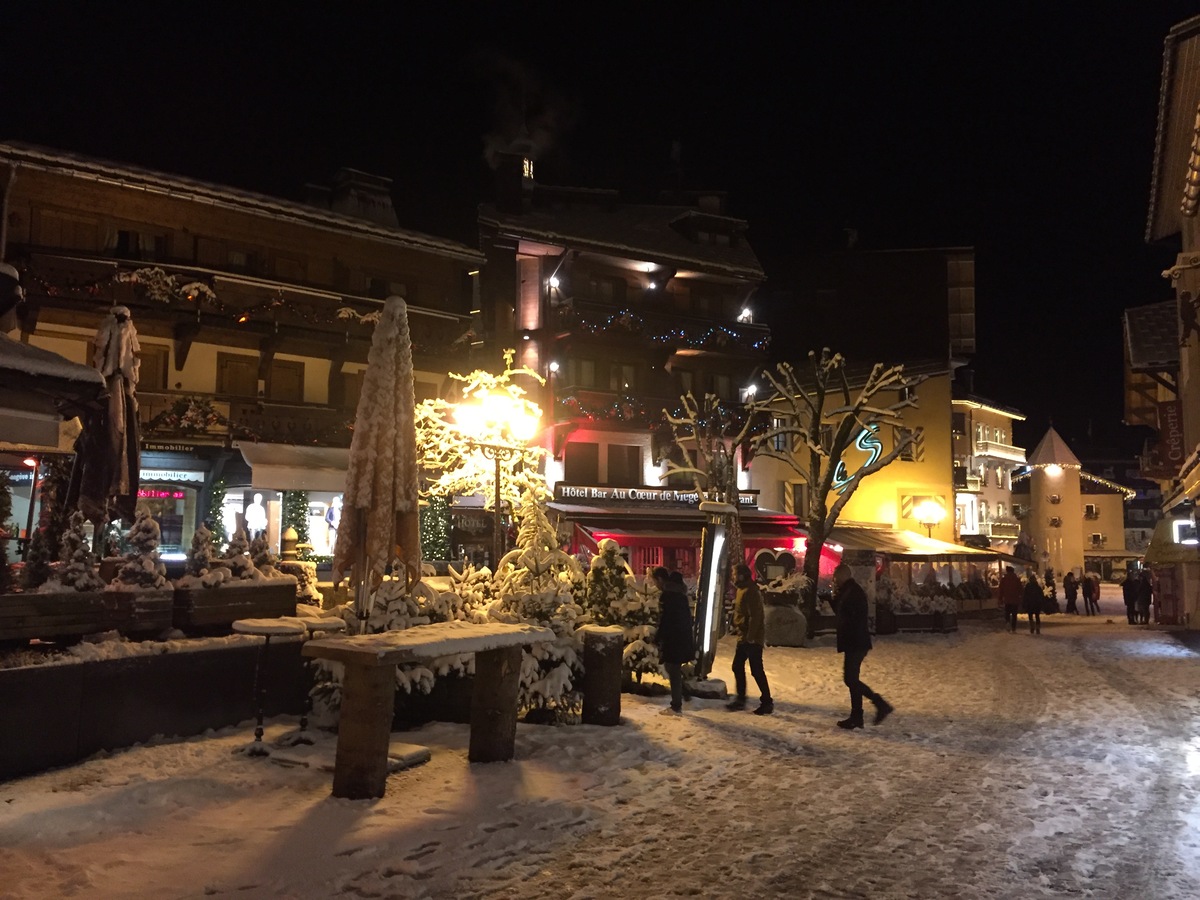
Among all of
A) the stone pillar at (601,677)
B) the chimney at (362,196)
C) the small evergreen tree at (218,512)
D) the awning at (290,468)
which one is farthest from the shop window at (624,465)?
the stone pillar at (601,677)

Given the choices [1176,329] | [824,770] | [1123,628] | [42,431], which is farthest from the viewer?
[1176,329]

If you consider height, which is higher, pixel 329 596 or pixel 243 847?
pixel 329 596

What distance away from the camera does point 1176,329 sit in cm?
3067

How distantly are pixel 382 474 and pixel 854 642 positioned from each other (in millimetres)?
5768

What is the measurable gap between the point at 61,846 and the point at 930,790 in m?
6.33

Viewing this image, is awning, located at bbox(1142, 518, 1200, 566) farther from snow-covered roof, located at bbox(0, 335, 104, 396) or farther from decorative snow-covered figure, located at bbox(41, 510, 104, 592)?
snow-covered roof, located at bbox(0, 335, 104, 396)

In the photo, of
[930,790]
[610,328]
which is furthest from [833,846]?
[610,328]

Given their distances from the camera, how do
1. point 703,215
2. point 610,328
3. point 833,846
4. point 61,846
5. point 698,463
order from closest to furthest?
point 61,846 → point 833,846 → point 610,328 → point 698,463 → point 703,215

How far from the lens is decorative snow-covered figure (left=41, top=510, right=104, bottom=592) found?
820 centimetres

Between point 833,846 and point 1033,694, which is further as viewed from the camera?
point 1033,694

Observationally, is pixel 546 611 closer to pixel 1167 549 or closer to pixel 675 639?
pixel 675 639

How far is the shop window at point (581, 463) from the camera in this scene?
1307 inches

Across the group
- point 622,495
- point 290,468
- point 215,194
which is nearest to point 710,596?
point 290,468

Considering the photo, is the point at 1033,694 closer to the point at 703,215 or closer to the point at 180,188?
the point at 180,188
